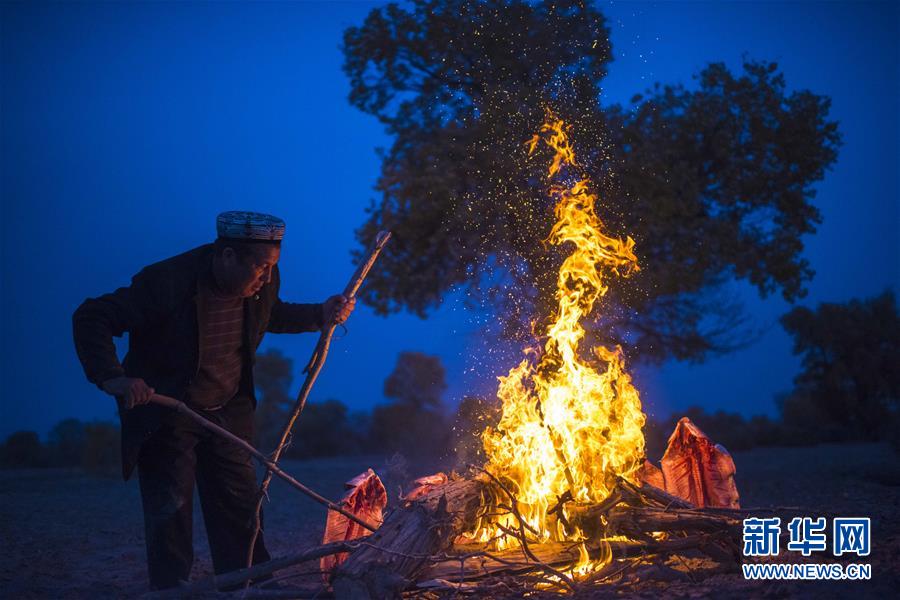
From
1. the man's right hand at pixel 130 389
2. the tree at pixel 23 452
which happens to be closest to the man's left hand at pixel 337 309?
the man's right hand at pixel 130 389

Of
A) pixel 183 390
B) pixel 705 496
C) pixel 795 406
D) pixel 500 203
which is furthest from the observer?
pixel 795 406

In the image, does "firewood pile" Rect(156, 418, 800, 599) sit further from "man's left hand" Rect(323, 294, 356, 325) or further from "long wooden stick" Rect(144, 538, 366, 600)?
"man's left hand" Rect(323, 294, 356, 325)

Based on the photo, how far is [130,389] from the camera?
12.2ft

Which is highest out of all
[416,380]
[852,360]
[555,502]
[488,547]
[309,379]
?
[852,360]

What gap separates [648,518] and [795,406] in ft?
58.0

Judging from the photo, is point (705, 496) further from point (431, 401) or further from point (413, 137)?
point (431, 401)

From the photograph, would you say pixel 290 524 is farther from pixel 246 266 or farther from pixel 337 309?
pixel 246 266


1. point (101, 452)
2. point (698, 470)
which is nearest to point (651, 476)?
point (698, 470)

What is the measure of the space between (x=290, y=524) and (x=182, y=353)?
437 centimetres

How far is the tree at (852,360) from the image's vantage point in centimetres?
1593

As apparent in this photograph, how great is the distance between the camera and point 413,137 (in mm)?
10555

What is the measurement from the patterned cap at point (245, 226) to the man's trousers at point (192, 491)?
102 centimetres

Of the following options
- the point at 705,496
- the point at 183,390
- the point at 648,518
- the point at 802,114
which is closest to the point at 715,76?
the point at 802,114

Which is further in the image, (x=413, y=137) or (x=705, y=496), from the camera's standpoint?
(x=413, y=137)
